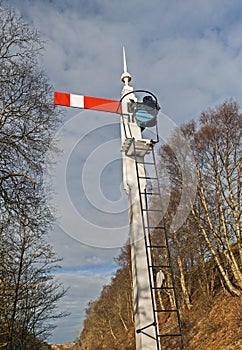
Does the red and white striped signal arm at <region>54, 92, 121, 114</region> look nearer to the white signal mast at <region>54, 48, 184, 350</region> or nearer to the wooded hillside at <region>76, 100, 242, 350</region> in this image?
the white signal mast at <region>54, 48, 184, 350</region>

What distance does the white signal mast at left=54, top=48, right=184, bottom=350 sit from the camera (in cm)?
398

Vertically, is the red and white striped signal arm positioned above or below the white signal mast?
above

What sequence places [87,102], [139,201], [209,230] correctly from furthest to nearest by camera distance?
[209,230]
[87,102]
[139,201]

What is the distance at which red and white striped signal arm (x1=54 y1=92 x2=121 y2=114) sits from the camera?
5172 mm

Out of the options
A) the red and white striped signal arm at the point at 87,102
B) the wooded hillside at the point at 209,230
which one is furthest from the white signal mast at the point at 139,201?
the wooded hillside at the point at 209,230

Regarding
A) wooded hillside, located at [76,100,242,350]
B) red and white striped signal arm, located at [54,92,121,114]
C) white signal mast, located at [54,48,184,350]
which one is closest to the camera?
white signal mast, located at [54,48,184,350]

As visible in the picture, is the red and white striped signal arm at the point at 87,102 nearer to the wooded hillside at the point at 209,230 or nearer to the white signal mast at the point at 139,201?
the white signal mast at the point at 139,201

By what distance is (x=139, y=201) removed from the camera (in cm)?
449

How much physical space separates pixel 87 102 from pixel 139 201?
6.14 feet

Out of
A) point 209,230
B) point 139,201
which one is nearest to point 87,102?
point 139,201

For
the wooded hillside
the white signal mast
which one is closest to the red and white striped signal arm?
the white signal mast

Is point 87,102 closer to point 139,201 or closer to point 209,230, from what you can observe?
point 139,201

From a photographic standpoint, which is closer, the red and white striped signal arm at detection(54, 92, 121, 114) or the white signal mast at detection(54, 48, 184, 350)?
the white signal mast at detection(54, 48, 184, 350)

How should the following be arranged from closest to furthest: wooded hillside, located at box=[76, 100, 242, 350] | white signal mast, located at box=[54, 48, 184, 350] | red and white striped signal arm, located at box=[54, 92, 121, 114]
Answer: white signal mast, located at box=[54, 48, 184, 350] → red and white striped signal arm, located at box=[54, 92, 121, 114] → wooded hillside, located at box=[76, 100, 242, 350]
